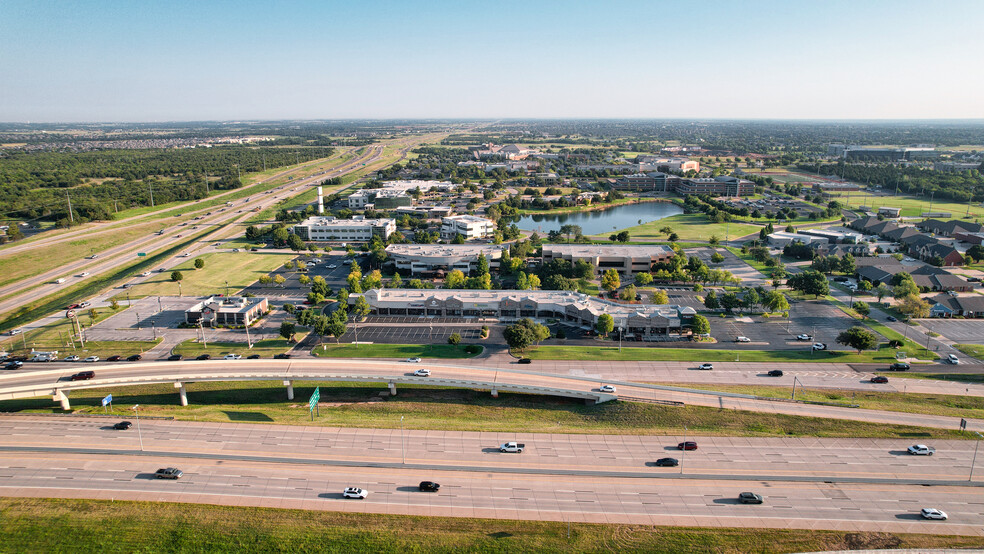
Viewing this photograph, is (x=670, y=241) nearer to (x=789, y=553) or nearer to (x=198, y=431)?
(x=789, y=553)

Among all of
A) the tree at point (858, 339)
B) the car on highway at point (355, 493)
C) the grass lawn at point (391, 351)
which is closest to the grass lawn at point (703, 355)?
the tree at point (858, 339)

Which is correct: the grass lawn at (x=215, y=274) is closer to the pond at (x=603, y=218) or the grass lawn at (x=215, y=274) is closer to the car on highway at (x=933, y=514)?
the pond at (x=603, y=218)

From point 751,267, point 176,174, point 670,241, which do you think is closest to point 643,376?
point 751,267

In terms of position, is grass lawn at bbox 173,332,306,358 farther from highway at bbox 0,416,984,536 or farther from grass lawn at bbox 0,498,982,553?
grass lawn at bbox 0,498,982,553

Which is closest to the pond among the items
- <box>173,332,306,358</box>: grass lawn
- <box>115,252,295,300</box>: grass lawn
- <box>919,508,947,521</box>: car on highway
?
<box>115,252,295,300</box>: grass lawn

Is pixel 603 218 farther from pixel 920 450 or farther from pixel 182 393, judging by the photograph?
pixel 182 393

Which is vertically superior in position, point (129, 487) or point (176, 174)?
point (176, 174)

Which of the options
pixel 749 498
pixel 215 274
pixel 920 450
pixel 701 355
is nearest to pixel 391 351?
pixel 701 355
